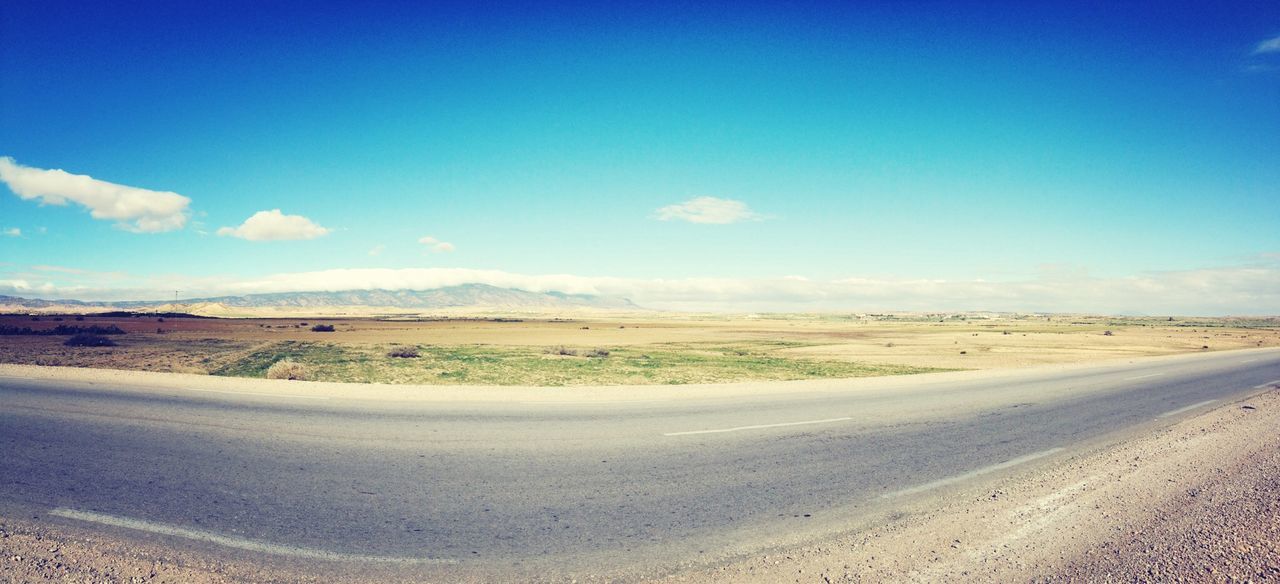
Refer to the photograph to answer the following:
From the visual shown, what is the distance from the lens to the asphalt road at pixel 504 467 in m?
4.67

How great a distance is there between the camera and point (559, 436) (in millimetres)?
8703

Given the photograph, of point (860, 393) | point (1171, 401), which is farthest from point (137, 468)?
point (1171, 401)

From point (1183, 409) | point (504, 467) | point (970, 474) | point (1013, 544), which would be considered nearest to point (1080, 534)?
point (1013, 544)

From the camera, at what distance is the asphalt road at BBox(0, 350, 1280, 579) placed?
4672 mm

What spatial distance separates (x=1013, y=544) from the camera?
4.67 meters

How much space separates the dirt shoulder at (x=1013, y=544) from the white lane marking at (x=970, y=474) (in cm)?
23

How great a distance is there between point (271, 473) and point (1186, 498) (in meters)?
9.89

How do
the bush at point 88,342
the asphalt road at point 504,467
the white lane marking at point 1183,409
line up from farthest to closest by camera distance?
the bush at point 88,342
the white lane marking at point 1183,409
the asphalt road at point 504,467

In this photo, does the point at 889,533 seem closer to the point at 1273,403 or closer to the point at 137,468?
the point at 137,468

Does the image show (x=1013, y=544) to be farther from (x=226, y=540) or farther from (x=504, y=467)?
(x=226, y=540)

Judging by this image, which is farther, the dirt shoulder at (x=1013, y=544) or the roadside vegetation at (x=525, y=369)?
the roadside vegetation at (x=525, y=369)

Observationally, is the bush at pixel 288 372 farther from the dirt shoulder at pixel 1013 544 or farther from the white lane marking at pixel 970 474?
the white lane marking at pixel 970 474

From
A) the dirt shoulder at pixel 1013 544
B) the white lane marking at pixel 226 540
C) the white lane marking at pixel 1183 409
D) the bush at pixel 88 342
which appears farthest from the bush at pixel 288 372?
the white lane marking at pixel 1183 409

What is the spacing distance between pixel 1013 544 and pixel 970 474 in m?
2.31
